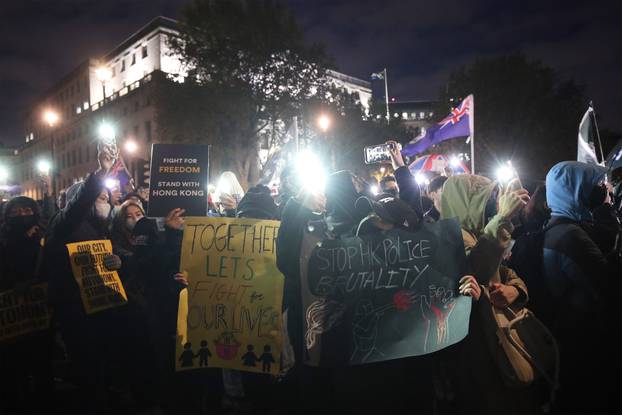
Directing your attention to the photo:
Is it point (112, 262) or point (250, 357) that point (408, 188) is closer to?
point (250, 357)

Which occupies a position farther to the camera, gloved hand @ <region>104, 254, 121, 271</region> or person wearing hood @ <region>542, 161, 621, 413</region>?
gloved hand @ <region>104, 254, 121, 271</region>

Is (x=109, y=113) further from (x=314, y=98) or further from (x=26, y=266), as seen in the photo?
(x=26, y=266)

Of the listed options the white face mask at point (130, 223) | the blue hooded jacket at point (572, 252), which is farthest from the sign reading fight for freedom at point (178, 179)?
the blue hooded jacket at point (572, 252)

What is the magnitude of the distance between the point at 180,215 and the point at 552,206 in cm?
312

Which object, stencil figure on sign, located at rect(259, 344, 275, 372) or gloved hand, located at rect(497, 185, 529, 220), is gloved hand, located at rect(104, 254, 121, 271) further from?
gloved hand, located at rect(497, 185, 529, 220)

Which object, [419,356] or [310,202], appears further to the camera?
[310,202]

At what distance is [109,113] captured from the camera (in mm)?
59438

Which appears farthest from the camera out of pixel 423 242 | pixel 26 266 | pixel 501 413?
pixel 26 266

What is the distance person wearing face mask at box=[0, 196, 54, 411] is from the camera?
13.9 feet

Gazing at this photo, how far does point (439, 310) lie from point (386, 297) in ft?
1.22

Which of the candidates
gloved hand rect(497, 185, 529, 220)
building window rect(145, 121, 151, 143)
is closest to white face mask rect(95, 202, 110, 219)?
gloved hand rect(497, 185, 529, 220)

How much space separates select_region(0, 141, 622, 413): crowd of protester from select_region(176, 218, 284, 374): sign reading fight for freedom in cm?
18

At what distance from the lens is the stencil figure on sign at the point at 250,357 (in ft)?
12.1

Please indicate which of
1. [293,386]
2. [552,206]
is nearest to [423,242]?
[552,206]
